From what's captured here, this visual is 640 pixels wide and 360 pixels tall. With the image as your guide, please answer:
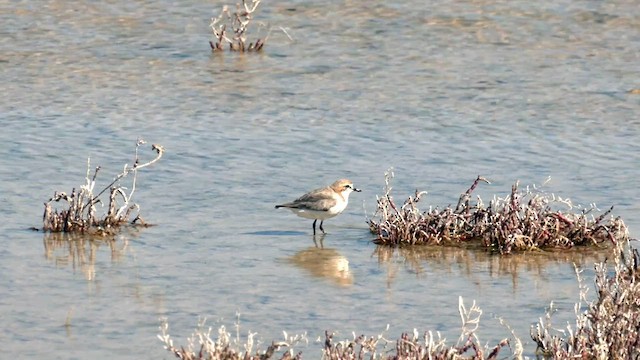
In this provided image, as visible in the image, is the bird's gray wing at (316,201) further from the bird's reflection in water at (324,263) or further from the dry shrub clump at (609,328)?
the dry shrub clump at (609,328)

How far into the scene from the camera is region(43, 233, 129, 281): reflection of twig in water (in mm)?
10445

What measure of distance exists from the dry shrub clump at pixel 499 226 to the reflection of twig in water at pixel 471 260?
85 mm

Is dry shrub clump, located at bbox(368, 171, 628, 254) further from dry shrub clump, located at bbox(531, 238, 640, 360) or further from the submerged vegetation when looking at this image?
dry shrub clump, located at bbox(531, 238, 640, 360)

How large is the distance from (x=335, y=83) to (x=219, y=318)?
348 inches

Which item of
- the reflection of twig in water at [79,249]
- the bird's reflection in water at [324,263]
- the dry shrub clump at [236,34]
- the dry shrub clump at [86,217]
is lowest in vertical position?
the bird's reflection in water at [324,263]

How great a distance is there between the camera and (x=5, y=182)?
1305 cm

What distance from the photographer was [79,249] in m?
→ 10.9

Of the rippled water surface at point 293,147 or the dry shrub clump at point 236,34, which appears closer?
the rippled water surface at point 293,147

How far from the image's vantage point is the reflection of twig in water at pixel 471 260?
10.6 metres

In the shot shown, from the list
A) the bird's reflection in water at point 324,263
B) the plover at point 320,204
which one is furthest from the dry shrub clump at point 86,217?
the bird's reflection in water at point 324,263

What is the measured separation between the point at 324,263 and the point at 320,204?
878 millimetres

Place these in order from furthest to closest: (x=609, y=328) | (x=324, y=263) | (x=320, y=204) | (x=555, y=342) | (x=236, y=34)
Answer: (x=236, y=34) → (x=320, y=204) → (x=324, y=263) → (x=555, y=342) → (x=609, y=328)

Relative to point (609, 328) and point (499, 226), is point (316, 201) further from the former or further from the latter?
point (609, 328)

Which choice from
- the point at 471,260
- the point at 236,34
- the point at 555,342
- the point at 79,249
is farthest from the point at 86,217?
the point at 236,34
